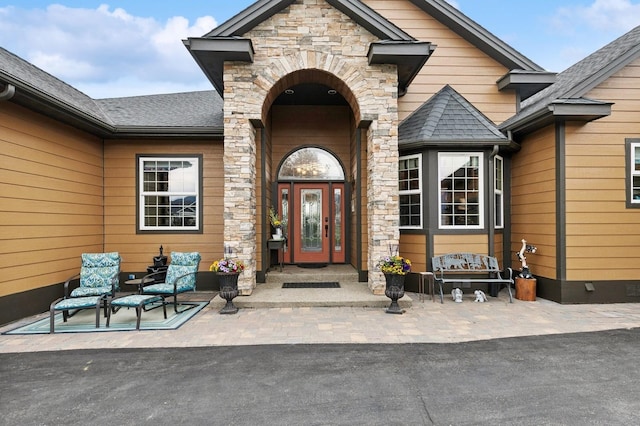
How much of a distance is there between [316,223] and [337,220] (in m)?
0.53

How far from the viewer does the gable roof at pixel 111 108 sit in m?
5.10

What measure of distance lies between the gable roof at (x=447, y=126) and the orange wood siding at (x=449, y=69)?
33 centimetres

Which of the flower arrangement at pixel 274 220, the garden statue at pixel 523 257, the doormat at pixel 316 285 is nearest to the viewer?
the garden statue at pixel 523 257

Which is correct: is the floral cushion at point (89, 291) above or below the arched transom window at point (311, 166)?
below

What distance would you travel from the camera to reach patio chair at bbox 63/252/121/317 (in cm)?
541

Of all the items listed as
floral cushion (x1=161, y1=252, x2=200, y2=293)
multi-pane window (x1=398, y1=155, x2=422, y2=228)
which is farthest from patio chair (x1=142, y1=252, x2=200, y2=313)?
multi-pane window (x1=398, y1=155, x2=422, y2=228)

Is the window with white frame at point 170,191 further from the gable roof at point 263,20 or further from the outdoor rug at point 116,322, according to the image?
the gable roof at point 263,20

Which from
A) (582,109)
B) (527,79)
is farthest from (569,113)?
(527,79)

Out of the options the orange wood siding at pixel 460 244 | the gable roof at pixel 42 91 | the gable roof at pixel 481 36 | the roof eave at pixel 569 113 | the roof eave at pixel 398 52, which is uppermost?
the gable roof at pixel 481 36

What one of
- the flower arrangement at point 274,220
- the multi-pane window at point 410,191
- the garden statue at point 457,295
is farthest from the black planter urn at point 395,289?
the flower arrangement at point 274,220

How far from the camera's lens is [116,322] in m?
4.97

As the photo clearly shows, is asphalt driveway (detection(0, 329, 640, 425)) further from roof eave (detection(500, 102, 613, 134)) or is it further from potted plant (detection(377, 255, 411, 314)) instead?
roof eave (detection(500, 102, 613, 134))

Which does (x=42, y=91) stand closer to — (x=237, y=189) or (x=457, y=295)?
(x=237, y=189)

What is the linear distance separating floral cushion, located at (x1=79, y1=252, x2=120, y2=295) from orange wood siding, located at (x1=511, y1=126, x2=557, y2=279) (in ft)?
24.5
